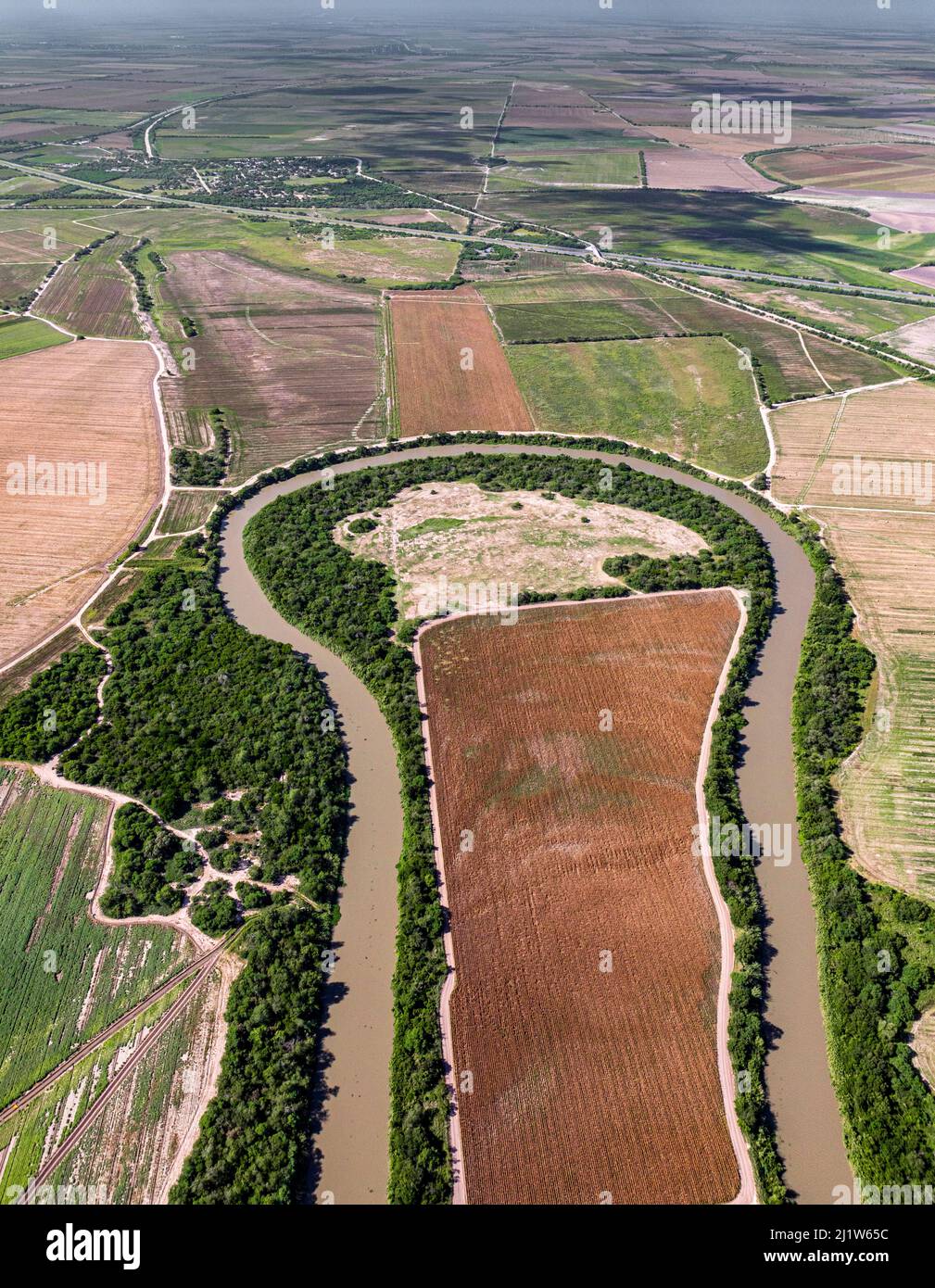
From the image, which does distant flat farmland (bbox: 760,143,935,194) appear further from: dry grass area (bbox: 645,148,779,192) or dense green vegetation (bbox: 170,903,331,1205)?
dense green vegetation (bbox: 170,903,331,1205)

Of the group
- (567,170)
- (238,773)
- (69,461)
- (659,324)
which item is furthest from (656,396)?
(567,170)

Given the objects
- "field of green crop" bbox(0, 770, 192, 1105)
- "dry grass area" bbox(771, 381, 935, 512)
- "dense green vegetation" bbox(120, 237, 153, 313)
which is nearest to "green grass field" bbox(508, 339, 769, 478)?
"dry grass area" bbox(771, 381, 935, 512)

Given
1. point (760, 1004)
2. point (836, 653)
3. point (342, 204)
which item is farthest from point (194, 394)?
point (342, 204)

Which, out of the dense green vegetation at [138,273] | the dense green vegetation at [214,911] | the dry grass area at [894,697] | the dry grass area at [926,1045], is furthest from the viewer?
the dense green vegetation at [138,273]

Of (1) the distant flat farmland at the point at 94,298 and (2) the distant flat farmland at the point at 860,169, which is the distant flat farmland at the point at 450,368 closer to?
(1) the distant flat farmland at the point at 94,298

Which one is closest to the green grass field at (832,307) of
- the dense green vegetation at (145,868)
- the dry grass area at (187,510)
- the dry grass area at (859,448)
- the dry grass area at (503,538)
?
the dry grass area at (859,448)

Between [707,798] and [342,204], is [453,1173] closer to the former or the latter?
[707,798]
